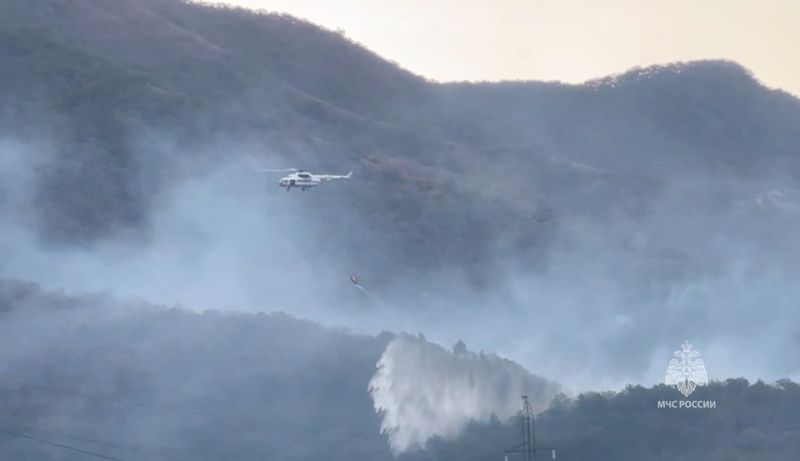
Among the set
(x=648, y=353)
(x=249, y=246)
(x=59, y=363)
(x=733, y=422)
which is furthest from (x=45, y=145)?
(x=733, y=422)

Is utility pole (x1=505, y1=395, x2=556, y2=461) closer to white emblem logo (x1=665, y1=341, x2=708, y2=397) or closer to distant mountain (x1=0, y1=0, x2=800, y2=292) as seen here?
white emblem logo (x1=665, y1=341, x2=708, y2=397)

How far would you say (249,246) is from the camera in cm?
14762

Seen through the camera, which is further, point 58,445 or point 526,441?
point 526,441

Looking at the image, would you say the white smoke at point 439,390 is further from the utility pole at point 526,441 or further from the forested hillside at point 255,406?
the utility pole at point 526,441

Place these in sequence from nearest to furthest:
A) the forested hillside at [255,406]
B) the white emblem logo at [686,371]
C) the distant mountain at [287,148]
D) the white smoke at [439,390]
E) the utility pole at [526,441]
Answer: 1. the utility pole at [526,441]
2. the forested hillside at [255,406]
3. the white smoke at [439,390]
4. the white emblem logo at [686,371]
5. the distant mountain at [287,148]

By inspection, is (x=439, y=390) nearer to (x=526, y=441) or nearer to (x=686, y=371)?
(x=526, y=441)

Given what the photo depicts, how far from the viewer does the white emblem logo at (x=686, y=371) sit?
111 metres

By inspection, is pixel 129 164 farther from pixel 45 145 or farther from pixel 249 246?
pixel 249 246

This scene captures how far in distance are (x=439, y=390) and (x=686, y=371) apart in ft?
67.9

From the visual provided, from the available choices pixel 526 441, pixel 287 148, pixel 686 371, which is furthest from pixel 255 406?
pixel 287 148

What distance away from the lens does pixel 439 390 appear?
104 metres

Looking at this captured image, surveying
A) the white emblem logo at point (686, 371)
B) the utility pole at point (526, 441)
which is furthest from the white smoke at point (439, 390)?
the white emblem logo at point (686, 371)

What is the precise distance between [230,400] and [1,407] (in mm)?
13883

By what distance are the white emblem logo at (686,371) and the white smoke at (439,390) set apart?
8610 millimetres
